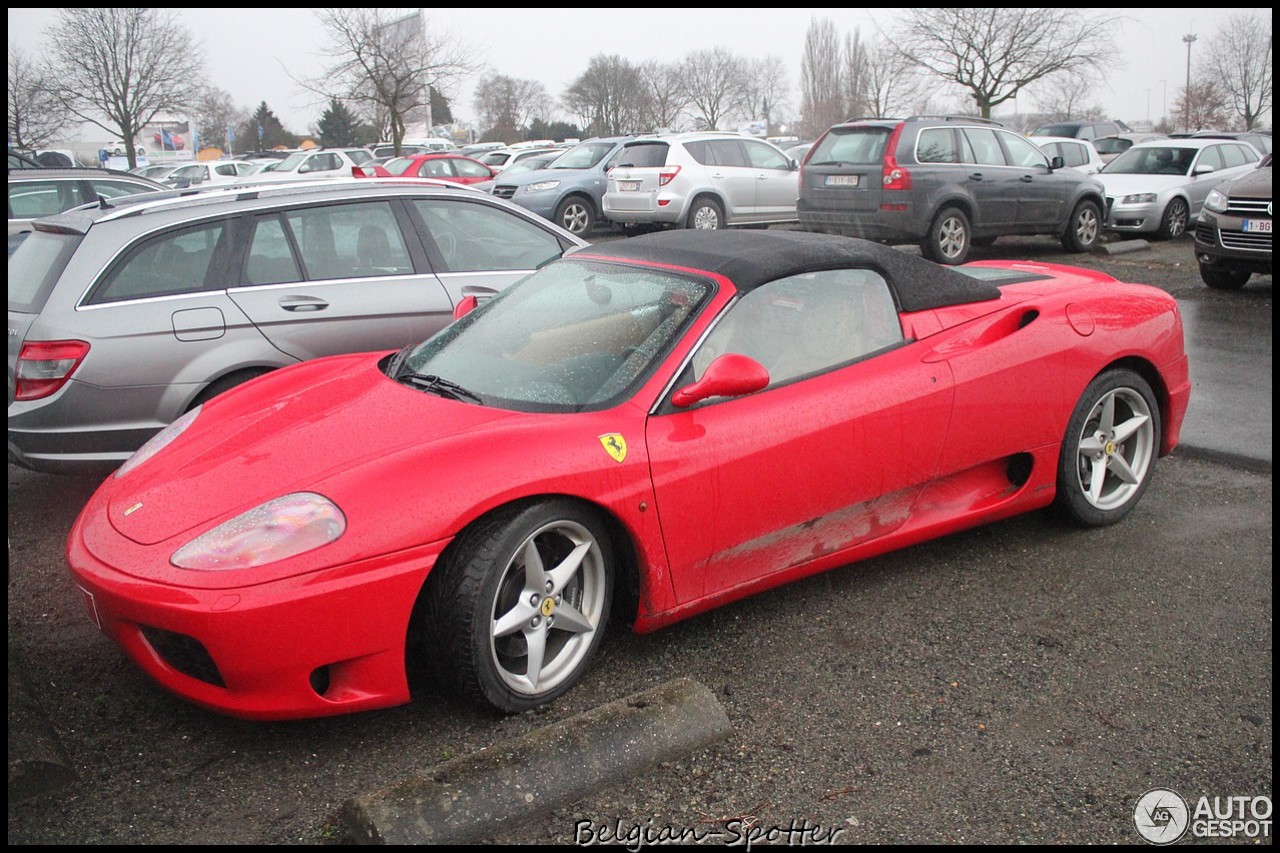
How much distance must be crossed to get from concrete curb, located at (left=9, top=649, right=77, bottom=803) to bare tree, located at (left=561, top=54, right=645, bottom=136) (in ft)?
178

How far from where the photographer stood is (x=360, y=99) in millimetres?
33469

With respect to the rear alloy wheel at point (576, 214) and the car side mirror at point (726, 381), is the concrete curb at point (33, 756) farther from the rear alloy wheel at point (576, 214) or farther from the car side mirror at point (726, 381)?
the rear alloy wheel at point (576, 214)

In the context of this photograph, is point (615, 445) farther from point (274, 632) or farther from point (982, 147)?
point (982, 147)

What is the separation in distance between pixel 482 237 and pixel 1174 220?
13.2 m

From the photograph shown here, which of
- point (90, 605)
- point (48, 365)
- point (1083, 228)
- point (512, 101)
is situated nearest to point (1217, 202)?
point (1083, 228)

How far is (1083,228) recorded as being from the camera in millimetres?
14258

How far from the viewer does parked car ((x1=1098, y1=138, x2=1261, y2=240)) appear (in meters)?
15.4

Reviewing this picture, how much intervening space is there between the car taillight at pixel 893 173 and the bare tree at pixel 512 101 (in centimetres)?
6016

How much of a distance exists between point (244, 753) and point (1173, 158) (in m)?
17.2

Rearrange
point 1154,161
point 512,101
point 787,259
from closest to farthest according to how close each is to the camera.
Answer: point 787,259, point 1154,161, point 512,101

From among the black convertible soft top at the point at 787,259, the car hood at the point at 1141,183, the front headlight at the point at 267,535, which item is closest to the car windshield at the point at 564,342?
the black convertible soft top at the point at 787,259

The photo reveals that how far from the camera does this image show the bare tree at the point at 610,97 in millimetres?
55906

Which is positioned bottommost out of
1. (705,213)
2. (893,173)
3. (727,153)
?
(705,213)

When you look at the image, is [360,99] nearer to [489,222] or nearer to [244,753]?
[489,222]
